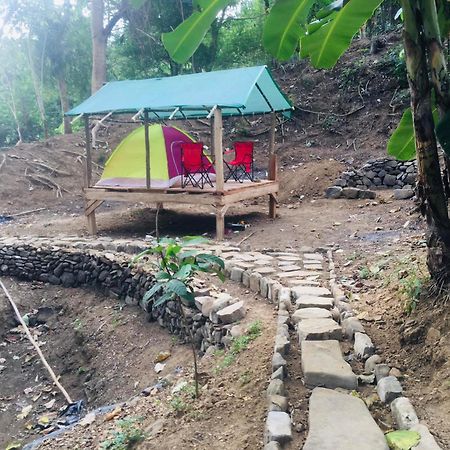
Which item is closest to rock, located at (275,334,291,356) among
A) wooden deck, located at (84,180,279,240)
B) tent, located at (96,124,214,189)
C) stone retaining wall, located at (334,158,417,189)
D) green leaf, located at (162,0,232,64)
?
green leaf, located at (162,0,232,64)

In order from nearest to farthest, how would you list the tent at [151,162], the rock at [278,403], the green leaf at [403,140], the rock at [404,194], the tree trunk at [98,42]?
the rock at [278,403] < the green leaf at [403,140] < the tent at [151,162] < the rock at [404,194] < the tree trunk at [98,42]

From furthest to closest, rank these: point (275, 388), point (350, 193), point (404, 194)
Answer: point (350, 193) < point (404, 194) < point (275, 388)

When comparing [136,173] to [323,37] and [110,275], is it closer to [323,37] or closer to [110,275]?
[110,275]

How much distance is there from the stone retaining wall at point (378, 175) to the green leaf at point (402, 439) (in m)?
9.13

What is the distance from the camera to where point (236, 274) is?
17.8 ft

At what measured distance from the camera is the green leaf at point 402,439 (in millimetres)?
2111

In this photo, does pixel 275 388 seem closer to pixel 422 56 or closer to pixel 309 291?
pixel 309 291

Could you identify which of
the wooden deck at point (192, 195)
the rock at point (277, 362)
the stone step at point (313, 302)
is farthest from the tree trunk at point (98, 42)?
the rock at point (277, 362)

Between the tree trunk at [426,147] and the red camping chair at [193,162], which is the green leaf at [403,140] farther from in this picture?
the red camping chair at [193,162]

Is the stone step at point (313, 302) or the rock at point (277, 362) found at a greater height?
the stone step at point (313, 302)

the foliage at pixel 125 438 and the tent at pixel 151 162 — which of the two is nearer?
the foliage at pixel 125 438

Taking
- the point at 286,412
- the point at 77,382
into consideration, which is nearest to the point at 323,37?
the point at 286,412

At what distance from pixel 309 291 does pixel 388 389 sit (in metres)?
1.79

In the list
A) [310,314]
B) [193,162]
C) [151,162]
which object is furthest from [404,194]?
[310,314]
